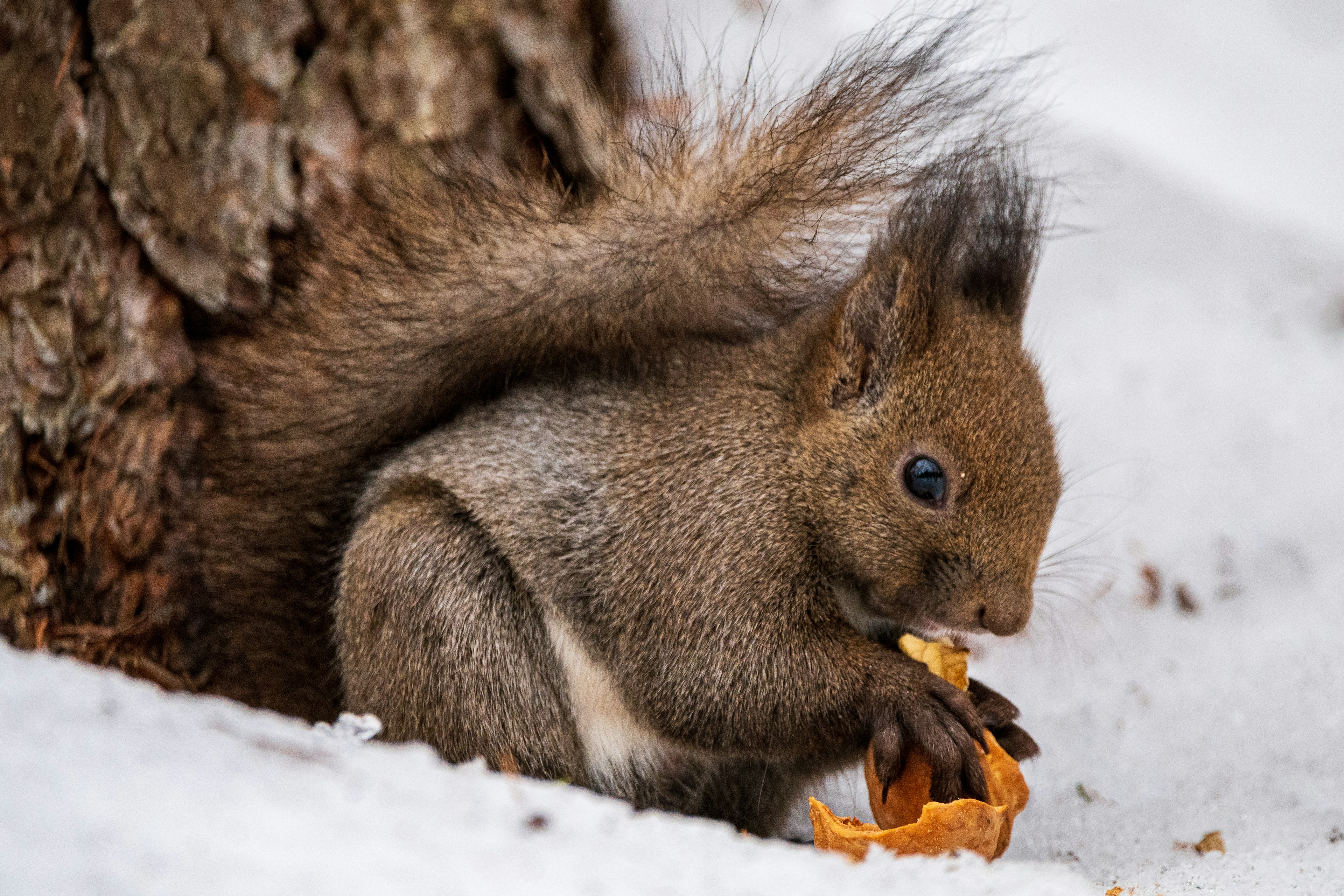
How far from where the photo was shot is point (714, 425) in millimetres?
1978

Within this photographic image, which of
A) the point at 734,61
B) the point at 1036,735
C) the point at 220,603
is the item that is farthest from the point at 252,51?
the point at 1036,735

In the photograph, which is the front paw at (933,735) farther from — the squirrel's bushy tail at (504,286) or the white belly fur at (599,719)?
the squirrel's bushy tail at (504,286)

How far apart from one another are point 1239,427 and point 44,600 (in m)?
3.12

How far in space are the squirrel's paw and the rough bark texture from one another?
1.28 meters

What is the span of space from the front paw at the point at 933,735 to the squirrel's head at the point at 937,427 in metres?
0.12

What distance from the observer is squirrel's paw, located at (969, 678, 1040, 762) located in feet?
6.45

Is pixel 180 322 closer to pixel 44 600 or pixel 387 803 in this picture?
pixel 44 600

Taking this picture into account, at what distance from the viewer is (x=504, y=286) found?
1962mm

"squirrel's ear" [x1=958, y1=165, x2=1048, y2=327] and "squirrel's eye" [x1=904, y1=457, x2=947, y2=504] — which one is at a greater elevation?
"squirrel's ear" [x1=958, y1=165, x2=1048, y2=327]

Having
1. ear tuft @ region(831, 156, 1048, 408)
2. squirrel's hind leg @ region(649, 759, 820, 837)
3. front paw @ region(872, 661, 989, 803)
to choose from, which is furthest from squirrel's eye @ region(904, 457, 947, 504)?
squirrel's hind leg @ region(649, 759, 820, 837)

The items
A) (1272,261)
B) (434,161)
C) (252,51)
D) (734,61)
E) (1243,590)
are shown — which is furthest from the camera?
(1272,261)

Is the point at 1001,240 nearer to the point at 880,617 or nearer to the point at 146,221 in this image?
the point at 880,617

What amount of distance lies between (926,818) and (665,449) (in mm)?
762

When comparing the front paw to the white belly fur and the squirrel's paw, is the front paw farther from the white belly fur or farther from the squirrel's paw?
the white belly fur
